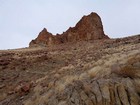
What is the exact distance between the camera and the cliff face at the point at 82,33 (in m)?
47.6

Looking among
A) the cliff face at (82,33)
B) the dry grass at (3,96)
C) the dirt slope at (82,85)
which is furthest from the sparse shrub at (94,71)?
the cliff face at (82,33)

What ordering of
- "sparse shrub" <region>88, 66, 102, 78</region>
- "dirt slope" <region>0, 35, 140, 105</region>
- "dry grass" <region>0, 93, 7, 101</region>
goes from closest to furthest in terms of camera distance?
1. "dirt slope" <region>0, 35, 140, 105</region>
2. "sparse shrub" <region>88, 66, 102, 78</region>
3. "dry grass" <region>0, 93, 7, 101</region>

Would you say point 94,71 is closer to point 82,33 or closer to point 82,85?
point 82,85

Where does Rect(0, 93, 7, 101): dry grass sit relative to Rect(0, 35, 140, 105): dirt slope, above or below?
below

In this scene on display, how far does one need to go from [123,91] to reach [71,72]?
16.2ft

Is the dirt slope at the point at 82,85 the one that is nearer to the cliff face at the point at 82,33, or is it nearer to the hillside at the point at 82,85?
the hillside at the point at 82,85

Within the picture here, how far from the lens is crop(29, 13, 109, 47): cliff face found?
47647 millimetres

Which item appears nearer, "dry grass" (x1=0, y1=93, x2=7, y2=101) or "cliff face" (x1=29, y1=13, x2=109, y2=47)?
"dry grass" (x1=0, y1=93, x2=7, y2=101)

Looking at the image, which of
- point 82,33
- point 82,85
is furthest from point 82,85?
point 82,33

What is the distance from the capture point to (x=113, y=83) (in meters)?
14.0

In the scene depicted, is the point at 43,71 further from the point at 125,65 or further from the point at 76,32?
the point at 76,32

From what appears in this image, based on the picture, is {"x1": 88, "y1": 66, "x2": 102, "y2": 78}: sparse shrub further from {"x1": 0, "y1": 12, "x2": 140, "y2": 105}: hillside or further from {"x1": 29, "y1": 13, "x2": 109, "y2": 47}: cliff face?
{"x1": 29, "y1": 13, "x2": 109, "y2": 47}: cliff face

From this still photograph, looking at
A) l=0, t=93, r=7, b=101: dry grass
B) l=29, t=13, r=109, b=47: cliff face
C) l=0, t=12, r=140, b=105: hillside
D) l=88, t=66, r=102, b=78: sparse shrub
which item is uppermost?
l=29, t=13, r=109, b=47: cliff face

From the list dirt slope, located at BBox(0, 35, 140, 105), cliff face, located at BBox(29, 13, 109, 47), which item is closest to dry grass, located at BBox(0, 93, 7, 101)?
dirt slope, located at BBox(0, 35, 140, 105)
